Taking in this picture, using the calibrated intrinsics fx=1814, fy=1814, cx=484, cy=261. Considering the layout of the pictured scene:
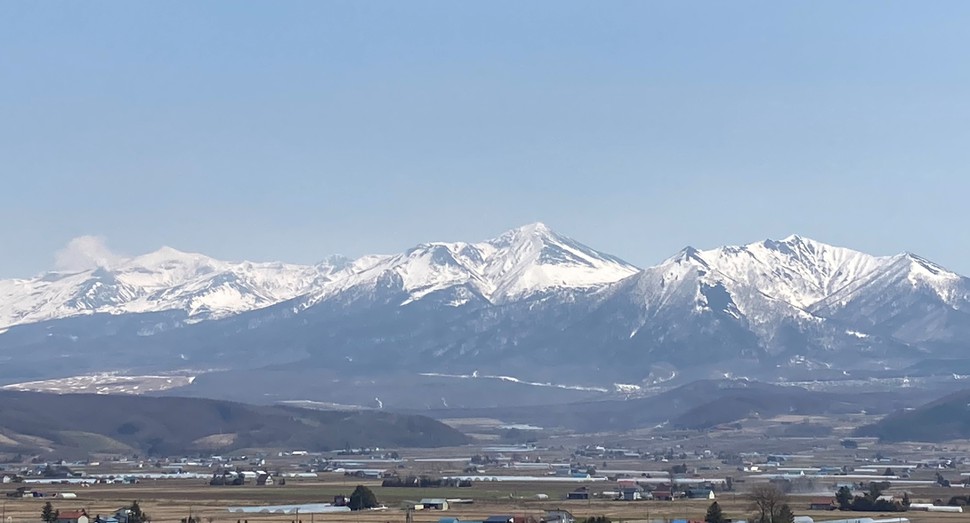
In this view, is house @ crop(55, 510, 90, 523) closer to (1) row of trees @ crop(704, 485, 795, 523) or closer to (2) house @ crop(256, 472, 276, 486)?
(1) row of trees @ crop(704, 485, 795, 523)

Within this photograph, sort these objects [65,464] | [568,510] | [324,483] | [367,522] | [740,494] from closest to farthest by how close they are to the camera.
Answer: [367,522] < [568,510] < [740,494] < [324,483] < [65,464]

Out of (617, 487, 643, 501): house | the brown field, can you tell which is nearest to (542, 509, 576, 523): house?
the brown field

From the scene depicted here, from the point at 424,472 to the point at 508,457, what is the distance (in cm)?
3449

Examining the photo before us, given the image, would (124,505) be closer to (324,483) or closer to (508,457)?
(324,483)

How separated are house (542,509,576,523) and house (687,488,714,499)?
2242 cm

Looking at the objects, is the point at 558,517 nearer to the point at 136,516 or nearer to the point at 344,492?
the point at 136,516

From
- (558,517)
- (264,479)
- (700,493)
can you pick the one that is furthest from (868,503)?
(264,479)

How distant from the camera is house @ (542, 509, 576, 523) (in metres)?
96.8

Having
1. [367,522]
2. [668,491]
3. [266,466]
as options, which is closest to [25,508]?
[367,522]

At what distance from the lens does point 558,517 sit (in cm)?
9819

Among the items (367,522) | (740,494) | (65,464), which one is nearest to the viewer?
(367,522)

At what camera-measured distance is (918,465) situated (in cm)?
17375

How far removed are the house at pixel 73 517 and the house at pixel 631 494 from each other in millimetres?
38266

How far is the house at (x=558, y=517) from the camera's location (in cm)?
9681
